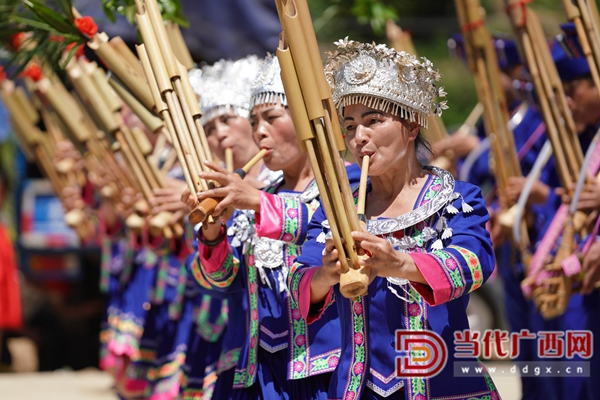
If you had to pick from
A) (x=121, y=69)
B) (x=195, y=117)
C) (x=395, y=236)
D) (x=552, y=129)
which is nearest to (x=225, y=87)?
(x=121, y=69)

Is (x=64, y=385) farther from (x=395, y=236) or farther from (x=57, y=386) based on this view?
(x=395, y=236)

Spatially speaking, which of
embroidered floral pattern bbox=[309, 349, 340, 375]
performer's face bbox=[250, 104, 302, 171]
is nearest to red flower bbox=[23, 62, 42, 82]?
performer's face bbox=[250, 104, 302, 171]

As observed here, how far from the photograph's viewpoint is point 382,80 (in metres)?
2.77

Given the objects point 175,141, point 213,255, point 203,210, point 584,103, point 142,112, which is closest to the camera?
point 203,210

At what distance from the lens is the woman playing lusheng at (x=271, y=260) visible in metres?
3.21

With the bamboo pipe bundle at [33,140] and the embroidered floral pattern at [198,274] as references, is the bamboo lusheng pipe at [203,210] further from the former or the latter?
the bamboo pipe bundle at [33,140]

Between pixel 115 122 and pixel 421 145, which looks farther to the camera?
pixel 115 122

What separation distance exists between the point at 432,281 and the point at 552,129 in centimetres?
175

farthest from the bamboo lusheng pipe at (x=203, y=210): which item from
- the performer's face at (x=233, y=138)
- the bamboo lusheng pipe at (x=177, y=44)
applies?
the bamboo lusheng pipe at (x=177, y=44)

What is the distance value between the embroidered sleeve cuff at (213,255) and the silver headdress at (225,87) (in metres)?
0.93

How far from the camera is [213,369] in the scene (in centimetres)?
436

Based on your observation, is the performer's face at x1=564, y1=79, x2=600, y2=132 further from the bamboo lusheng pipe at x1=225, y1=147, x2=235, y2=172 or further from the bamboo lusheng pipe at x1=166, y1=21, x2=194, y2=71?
the bamboo lusheng pipe at x1=166, y1=21, x2=194, y2=71

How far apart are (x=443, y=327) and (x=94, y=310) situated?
7230 mm

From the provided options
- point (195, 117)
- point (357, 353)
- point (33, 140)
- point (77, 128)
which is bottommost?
point (357, 353)
